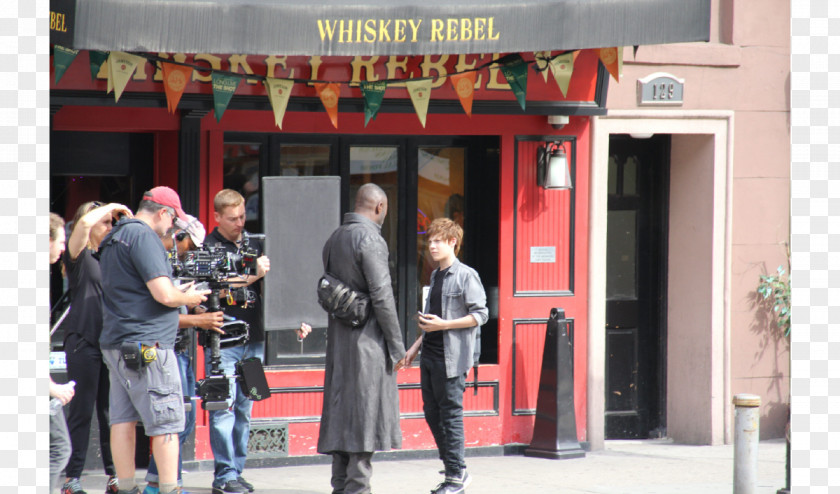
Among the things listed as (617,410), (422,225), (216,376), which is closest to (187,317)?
(216,376)

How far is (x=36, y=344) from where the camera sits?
5.23 m

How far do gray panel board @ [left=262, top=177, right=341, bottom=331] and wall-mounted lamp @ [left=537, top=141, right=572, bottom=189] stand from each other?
1997 mm

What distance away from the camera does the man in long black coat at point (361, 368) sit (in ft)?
21.8

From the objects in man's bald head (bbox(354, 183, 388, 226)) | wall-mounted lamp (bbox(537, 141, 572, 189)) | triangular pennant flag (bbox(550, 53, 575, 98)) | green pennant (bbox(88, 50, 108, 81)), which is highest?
triangular pennant flag (bbox(550, 53, 575, 98))

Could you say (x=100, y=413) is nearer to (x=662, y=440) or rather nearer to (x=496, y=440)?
(x=496, y=440)

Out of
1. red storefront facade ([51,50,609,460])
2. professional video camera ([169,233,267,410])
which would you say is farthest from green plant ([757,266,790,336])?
professional video camera ([169,233,267,410])

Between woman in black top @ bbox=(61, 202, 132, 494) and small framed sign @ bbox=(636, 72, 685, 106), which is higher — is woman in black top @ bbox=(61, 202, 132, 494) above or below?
below

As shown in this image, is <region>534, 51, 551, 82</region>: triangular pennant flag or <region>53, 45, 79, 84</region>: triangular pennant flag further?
<region>534, 51, 551, 82</region>: triangular pennant flag

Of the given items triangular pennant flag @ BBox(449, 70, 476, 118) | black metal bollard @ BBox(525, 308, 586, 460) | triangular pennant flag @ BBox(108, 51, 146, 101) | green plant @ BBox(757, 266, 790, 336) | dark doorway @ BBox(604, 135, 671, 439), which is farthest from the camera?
dark doorway @ BBox(604, 135, 671, 439)

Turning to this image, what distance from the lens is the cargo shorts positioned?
634cm

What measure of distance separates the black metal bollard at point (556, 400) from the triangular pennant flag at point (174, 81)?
11.0 feet

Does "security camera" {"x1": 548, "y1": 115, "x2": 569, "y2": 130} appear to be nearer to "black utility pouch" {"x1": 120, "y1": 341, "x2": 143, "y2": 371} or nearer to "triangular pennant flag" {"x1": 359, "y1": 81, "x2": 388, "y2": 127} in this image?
"triangular pennant flag" {"x1": 359, "y1": 81, "x2": 388, "y2": 127}

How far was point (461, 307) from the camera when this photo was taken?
757cm

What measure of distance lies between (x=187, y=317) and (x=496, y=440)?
3.17 metres
